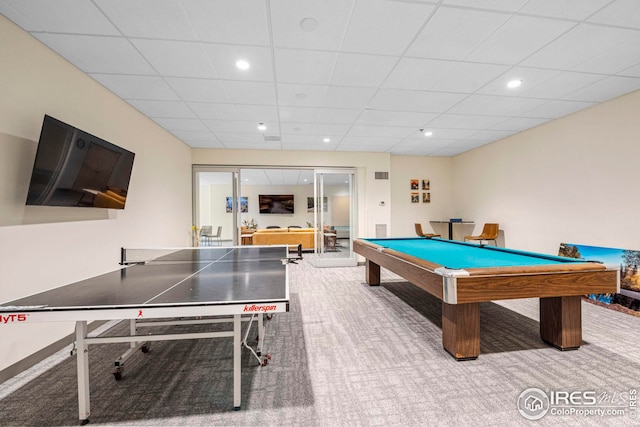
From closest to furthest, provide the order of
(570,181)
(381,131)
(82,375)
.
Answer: (82,375) < (570,181) < (381,131)

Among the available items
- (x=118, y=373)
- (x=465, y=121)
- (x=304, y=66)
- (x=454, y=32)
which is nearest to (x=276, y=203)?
(x=465, y=121)

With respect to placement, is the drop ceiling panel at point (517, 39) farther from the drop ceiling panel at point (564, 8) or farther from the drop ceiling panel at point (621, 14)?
the drop ceiling panel at point (621, 14)

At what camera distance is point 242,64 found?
2.69 m

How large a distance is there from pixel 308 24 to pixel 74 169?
2406mm

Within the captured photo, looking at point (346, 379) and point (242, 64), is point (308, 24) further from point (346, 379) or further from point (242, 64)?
point (346, 379)

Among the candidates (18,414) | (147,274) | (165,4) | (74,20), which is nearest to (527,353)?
(147,274)

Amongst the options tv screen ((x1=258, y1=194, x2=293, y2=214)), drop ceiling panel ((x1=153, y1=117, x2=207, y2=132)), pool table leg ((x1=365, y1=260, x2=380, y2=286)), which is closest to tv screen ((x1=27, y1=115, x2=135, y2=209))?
drop ceiling panel ((x1=153, y1=117, x2=207, y2=132))

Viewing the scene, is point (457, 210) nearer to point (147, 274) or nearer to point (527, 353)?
point (527, 353)

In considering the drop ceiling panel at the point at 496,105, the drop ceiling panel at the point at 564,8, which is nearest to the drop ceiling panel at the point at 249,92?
the drop ceiling panel at the point at 564,8

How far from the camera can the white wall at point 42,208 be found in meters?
2.05

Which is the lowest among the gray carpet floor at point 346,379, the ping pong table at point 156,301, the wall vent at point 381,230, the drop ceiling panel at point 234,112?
the gray carpet floor at point 346,379

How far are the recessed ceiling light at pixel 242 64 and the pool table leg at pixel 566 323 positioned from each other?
11.9 ft

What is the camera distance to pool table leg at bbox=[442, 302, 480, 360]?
2.23m

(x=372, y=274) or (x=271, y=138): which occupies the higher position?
(x=271, y=138)
